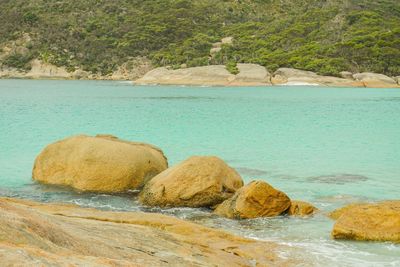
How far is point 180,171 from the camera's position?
13.3m

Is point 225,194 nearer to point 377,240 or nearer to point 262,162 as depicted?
point 377,240

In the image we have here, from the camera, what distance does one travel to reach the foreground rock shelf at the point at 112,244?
4223mm

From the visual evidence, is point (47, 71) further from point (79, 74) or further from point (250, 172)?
point (250, 172)

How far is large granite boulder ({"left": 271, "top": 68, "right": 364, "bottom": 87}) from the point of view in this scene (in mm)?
90062

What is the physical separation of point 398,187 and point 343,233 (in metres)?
6.86

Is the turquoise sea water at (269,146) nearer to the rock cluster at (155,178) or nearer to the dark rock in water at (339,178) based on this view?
the dark rock in water at (339,178)

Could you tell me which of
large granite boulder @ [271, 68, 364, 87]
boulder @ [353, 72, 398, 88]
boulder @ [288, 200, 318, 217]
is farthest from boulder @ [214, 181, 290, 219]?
boulder @ [353, 72, 398, 88]

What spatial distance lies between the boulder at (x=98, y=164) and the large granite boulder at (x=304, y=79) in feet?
257

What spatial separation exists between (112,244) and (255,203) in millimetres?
6416

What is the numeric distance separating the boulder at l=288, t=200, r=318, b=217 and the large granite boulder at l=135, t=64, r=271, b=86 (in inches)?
3137

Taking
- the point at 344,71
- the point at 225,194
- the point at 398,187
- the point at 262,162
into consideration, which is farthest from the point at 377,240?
the point at 344,71

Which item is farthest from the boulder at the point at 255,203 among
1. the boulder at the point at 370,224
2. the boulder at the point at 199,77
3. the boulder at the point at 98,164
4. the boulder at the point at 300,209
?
the boulder at the point at 199,77

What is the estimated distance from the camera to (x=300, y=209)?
12.3 meters

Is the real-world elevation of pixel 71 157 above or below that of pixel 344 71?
below
